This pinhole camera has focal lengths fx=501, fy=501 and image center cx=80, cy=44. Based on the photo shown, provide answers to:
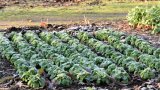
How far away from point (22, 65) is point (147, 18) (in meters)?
4.98

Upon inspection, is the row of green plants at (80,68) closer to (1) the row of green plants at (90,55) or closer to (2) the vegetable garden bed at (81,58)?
(2) the vegetable garden bed at (81,58)

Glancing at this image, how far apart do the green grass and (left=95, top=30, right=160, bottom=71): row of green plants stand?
4.55 metres

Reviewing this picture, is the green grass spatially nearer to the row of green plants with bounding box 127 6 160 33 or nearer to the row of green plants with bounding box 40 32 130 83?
the row of green plants with bounding box 127 6 160 33

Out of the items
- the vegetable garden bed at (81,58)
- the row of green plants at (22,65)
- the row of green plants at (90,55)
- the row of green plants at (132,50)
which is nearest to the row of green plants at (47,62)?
the vegetable garden bed at (81,58)

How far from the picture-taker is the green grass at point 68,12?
679 inches

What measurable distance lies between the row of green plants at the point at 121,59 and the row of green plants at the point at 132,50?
0.61ft

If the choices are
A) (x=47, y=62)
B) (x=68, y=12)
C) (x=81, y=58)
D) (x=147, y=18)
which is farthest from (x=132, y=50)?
(x=68, y=12)

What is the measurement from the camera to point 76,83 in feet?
29.7

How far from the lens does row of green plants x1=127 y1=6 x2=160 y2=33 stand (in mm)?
13320

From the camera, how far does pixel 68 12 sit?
59.9 ft

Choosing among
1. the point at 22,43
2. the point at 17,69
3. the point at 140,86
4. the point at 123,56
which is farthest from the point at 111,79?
the point at 22,43

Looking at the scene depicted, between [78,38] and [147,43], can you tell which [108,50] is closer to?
[147,43]

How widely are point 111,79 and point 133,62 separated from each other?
33.0 inches

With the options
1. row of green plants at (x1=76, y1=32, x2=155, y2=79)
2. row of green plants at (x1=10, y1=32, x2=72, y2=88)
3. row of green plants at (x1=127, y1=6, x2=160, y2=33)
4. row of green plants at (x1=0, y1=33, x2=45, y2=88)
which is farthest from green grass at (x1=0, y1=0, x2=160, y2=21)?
row of green plants at (x1=0, y1=33, x2=45, y2=88)
